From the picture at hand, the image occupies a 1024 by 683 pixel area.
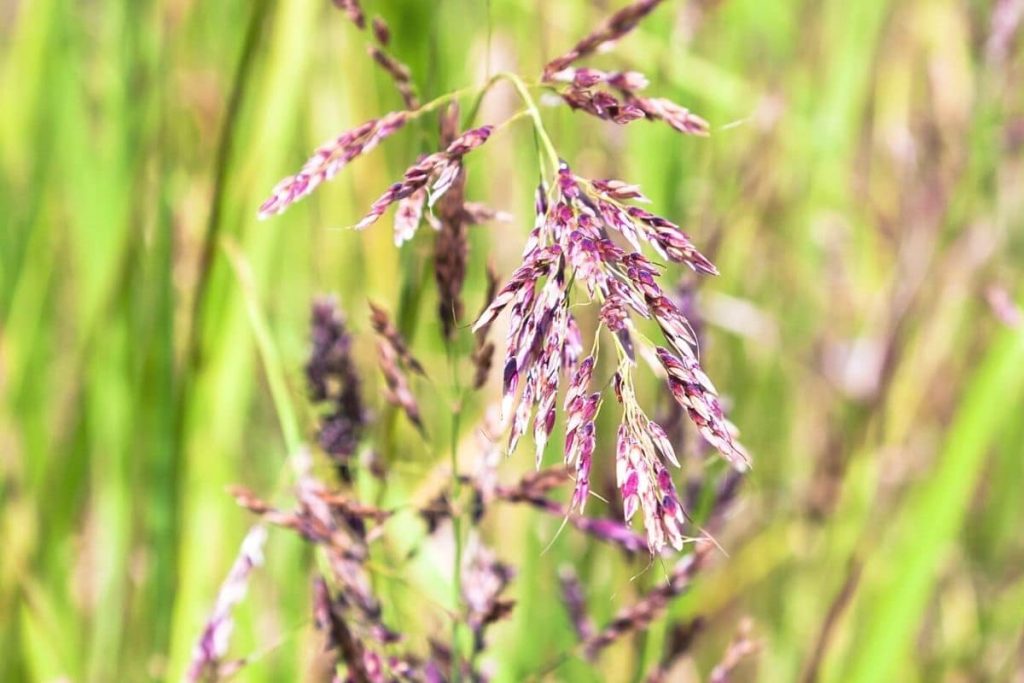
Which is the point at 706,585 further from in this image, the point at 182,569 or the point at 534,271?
the point at 534,271

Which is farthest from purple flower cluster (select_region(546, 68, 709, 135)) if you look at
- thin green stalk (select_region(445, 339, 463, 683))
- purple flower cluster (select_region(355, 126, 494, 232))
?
thin green stalk (select_region(445, 339, 463, 683))

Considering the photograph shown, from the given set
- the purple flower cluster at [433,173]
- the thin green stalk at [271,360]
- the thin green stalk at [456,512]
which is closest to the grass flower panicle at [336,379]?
the thin green stalk at [271,360]

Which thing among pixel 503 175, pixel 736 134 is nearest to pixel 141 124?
pixel 503 175

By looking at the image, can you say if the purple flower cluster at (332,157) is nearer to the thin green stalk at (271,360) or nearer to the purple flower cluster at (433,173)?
the purple flower cluster at (433,173)

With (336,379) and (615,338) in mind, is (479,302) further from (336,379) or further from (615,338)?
(615,338)

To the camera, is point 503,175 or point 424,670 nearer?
point 424,670

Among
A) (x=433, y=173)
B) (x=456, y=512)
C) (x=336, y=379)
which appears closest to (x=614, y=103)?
(x=433, y=173)
